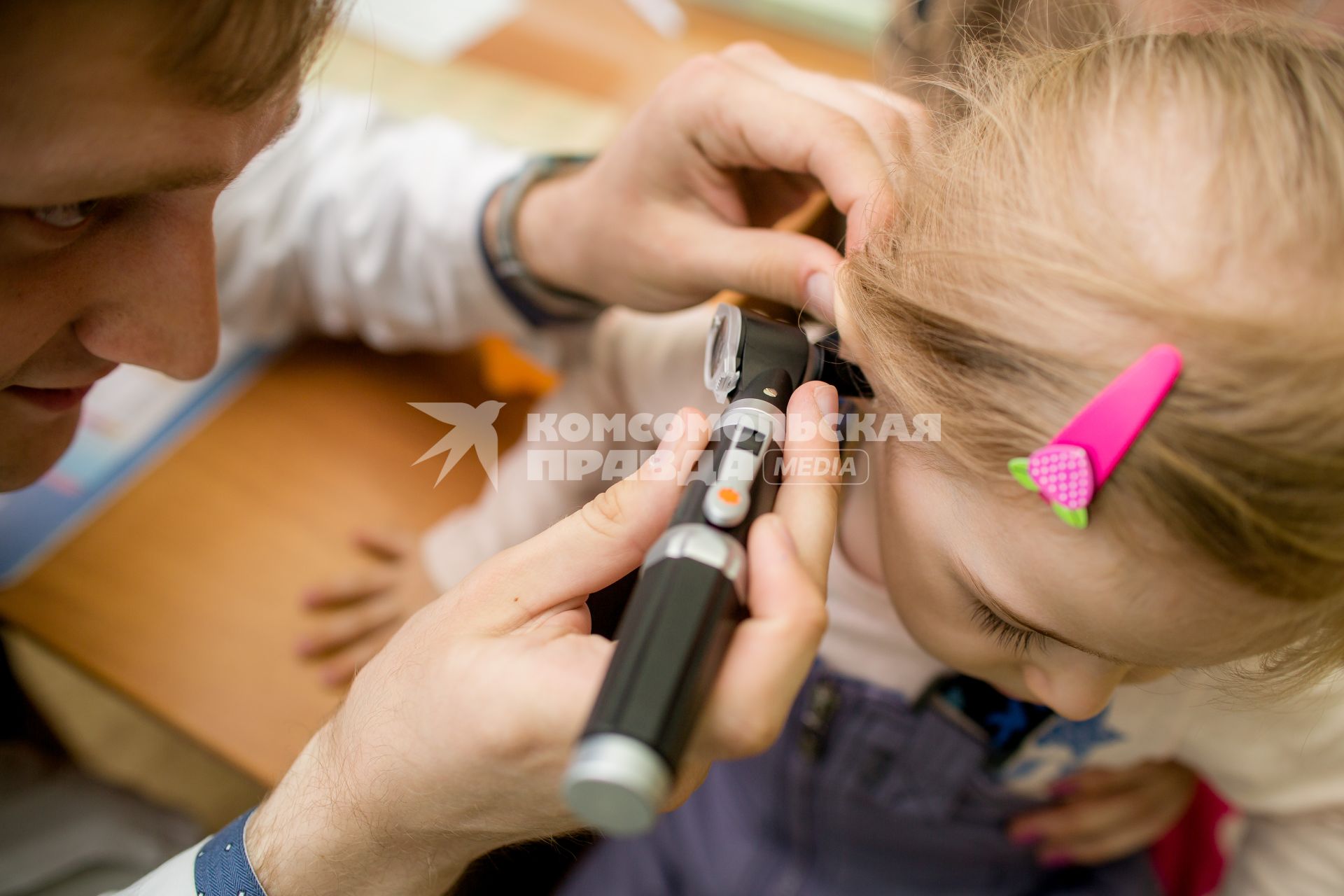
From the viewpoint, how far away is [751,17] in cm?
146

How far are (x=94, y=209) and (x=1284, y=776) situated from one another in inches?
36.5

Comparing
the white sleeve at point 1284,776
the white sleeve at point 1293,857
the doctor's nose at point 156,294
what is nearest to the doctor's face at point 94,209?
the doctor's nose at point 156,294

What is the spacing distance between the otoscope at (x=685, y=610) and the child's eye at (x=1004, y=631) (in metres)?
0.16

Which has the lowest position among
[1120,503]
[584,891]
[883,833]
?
[584,891]

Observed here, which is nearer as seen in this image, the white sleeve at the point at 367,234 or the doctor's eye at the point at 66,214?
the doctor's eye at the point at 66,214

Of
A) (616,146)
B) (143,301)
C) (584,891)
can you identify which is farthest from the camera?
(584,891)

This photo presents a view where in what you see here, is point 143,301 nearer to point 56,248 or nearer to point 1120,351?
point 56,248

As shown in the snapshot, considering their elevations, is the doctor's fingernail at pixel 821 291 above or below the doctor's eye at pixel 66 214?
above

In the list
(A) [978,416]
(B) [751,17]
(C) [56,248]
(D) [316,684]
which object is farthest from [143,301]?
(B) [751,17]

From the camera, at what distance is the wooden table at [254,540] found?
0.73 meters

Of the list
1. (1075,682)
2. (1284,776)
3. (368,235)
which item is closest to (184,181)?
(368,235)

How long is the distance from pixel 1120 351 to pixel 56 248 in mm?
570

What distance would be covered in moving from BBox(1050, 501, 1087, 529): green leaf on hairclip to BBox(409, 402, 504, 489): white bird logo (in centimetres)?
62

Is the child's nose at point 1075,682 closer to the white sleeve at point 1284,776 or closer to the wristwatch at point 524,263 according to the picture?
the white sleeve at point 1284,776
